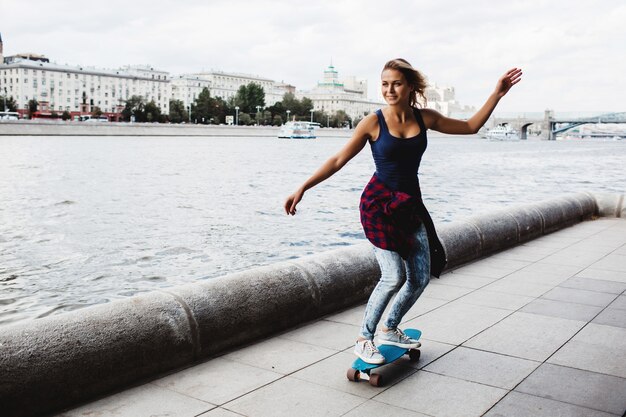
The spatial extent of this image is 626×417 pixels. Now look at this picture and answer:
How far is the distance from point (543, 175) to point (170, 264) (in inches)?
1485

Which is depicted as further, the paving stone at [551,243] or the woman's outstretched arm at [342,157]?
the paving stone at [551,243]

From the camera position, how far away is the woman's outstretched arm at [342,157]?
3.68 meters

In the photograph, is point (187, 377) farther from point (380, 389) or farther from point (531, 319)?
point (531, 319)

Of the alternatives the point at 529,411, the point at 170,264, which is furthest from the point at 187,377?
the point at 170,264

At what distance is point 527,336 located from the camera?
4.71 meters

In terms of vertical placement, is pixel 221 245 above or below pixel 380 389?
below

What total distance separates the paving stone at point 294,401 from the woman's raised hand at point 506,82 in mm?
1784

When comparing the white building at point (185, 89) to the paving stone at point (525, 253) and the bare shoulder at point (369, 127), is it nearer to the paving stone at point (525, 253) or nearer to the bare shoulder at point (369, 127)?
the paving stone at point (525, 253)

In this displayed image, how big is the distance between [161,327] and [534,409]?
6.53 feet

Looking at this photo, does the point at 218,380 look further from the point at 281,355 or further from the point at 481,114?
the point at 481,114

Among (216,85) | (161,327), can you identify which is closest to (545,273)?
(161,327)

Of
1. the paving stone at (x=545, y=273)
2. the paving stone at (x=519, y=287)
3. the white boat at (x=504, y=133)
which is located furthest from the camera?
the white boat at (x=504, y=133)

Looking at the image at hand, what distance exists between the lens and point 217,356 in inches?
169

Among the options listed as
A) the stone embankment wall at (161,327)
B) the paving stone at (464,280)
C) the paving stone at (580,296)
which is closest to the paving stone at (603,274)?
the paving stone at (580,296)
